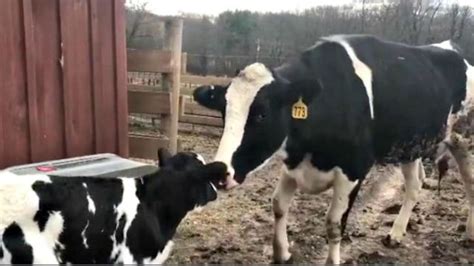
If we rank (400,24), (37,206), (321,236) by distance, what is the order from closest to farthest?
(37,206)
(321,236)
(400,24)

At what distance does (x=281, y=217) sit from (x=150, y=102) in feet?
5.18

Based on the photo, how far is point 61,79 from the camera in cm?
410

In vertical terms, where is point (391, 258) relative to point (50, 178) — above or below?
below

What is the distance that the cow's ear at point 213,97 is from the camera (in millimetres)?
3688

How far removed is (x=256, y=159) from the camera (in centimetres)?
366

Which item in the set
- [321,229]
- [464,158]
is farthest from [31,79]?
[464,158]

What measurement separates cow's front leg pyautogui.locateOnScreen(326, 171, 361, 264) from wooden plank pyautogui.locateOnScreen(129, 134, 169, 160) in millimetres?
1630

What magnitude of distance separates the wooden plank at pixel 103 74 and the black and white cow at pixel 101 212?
1069 mm

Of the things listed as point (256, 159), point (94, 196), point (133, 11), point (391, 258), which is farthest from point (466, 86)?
point (133, 11)

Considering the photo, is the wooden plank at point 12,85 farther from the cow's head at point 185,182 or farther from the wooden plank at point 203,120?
the wooden plank at point 203,120

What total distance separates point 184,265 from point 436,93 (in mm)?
2553

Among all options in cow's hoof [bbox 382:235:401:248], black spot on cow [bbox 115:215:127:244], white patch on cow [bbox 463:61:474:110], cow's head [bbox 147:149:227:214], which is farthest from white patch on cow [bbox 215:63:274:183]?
white patch on cow [bbox 463:61:474:110]

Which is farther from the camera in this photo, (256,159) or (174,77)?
(174,77)

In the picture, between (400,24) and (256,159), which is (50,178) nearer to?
(256,159)
